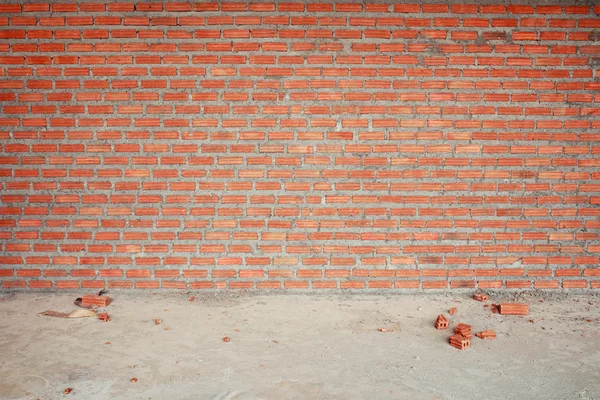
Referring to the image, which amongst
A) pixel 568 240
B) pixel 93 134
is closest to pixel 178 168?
pixel 93 134

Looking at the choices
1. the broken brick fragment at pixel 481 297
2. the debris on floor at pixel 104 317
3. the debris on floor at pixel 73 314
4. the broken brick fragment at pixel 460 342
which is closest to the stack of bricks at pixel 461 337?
the broken brick fragment at pixel 460 342

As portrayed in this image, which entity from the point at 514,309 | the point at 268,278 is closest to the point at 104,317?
the point at 268,278

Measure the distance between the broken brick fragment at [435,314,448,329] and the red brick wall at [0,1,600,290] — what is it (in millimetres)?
662

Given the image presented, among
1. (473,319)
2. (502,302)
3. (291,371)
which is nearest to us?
(291,371)

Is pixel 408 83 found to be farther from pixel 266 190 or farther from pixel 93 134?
pixel 93 134

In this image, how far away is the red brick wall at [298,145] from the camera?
161 inches

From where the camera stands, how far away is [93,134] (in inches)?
163

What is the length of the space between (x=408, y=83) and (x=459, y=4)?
0.81 meters

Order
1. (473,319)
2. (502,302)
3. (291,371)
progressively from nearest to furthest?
(291,371)
(473,319)
(502,302)

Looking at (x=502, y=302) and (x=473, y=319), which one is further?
(x=502, y=302)

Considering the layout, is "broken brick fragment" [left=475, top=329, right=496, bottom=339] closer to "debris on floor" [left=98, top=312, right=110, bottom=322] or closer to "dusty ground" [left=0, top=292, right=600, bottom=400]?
"dusty ground" [left=0, top=292, right=600, bottom=400]

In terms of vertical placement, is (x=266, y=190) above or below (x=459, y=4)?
below

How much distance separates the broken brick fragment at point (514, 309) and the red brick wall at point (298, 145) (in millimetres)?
421

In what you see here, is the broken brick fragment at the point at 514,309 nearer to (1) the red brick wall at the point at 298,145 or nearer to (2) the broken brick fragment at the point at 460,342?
(1) the red brick wall at the point at 298,145
